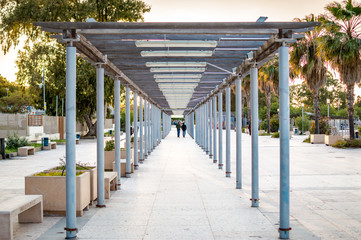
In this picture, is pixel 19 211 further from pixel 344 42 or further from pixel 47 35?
pixel 47 35

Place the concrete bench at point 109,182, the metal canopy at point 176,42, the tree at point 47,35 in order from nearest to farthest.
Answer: the metal canopy at point 176,42 < the concrete bench at point 109,182 < the tree at point 47,35

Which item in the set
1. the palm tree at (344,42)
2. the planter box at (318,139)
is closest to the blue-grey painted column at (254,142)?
the palm tree at (344,42)

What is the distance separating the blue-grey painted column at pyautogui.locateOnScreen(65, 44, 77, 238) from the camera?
17.7 feet

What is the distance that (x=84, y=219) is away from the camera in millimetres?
6375

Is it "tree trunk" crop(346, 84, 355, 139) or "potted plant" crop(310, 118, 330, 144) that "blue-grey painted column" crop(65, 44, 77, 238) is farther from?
"potted plant" crop(310, 118, 330, 144)

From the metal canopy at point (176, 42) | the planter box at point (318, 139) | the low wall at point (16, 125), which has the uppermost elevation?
the metal canopy at point (176, 42)

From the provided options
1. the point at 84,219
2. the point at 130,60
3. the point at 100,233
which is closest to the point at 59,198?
the point at 84,219

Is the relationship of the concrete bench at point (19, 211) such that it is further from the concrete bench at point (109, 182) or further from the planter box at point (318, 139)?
the planter box at point (318, 139)

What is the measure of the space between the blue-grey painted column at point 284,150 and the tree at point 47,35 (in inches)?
988

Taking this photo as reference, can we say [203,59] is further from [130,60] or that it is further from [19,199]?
[19,199]

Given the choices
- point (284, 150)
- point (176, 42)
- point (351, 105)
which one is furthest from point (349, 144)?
point (176, 42)

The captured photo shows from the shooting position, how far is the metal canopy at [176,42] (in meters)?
5.25

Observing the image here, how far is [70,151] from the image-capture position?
5465 millimetres

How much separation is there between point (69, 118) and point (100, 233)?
1.69 m
